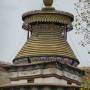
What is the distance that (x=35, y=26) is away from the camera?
32094mm

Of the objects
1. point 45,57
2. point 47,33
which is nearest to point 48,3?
point 47,33

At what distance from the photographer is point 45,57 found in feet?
99.5

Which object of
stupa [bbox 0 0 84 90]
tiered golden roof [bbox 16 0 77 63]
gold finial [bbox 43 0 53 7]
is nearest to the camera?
stupa [bbox 0 0 84 90]

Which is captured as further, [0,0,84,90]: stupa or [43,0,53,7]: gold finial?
[43,0,53,7]: gold finial

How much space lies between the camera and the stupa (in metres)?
29.4

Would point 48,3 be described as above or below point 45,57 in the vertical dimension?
above

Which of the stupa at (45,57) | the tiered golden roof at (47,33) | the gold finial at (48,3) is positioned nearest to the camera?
the stupa at (45,57)

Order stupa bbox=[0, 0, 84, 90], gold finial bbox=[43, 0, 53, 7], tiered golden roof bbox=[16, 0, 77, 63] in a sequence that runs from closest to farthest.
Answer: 1. stupa bbox=[0, 0, 84, 90]
2. tiered golden roof bbox=[16, 0, 77, 63]
3. gold finial bbox=[43, 0, 53, 7]

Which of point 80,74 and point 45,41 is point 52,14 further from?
point 80,74

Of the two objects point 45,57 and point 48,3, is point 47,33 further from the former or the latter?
point 45,57

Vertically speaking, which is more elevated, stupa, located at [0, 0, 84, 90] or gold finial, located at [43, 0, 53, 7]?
gold finial, located at [43, 0, 53, 7]

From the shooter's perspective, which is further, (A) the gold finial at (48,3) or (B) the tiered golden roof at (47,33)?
(A) the gold finial at (48,3)

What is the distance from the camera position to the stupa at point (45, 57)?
2939cm

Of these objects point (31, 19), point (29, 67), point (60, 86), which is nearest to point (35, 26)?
point (31, 19)
